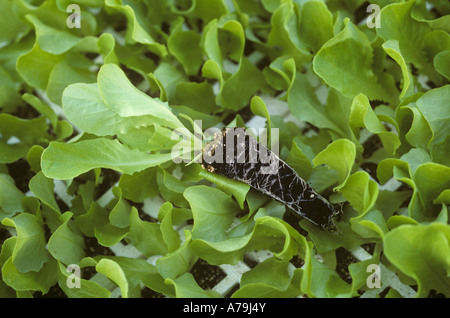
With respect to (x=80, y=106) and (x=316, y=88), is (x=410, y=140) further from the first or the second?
(x=80, y=106)

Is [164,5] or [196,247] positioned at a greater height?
[164,5]

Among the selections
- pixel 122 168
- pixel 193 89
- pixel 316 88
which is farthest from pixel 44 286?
pixel 316 88

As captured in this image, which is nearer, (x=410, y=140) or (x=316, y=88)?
(x=410, y=140)

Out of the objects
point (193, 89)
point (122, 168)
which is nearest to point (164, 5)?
point (193, 89)

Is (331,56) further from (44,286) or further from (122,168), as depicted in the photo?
(44,286)

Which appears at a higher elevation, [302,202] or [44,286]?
[302,202]
